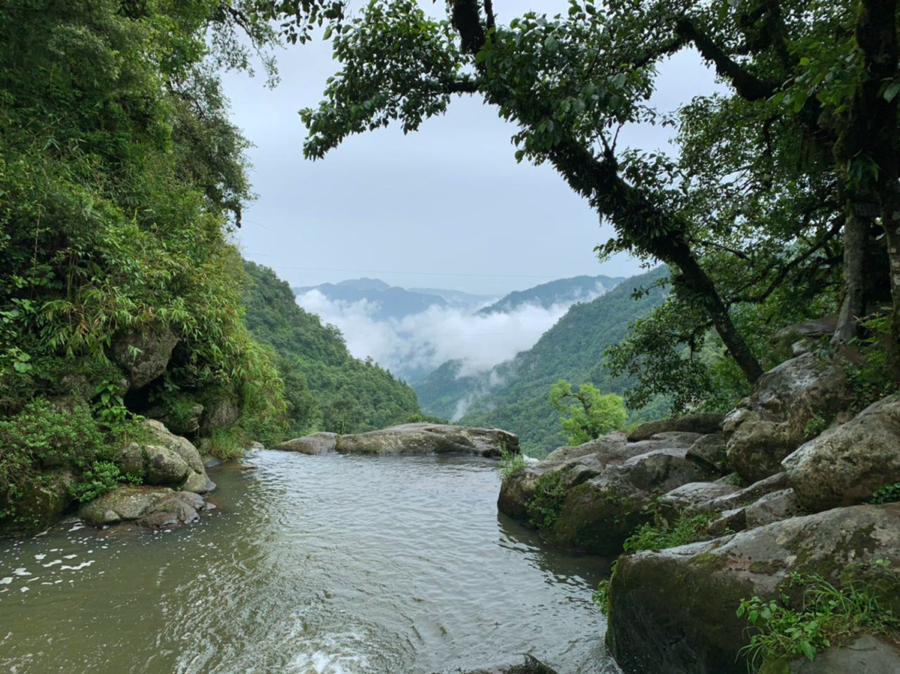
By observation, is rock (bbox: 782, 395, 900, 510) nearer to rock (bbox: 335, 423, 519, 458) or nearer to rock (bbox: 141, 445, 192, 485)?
rock (bbox: 141, 445, 192, 485)

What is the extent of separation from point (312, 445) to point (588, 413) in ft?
61.6

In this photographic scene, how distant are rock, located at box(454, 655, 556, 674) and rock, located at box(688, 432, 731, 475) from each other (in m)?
5.00

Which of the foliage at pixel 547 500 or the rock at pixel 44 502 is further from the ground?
the rock at pixel 44 502

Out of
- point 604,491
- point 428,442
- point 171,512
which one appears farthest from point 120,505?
point 428,442

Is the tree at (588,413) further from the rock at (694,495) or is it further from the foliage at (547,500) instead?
the rock at (694,495)

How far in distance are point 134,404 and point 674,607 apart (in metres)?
12.9

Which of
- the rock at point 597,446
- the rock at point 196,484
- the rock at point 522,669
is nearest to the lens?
the rock at point 522,669

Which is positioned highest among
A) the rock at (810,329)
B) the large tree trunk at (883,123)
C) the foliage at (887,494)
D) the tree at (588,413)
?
the large tree trunk at (883,123)

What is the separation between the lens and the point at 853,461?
4531 millimetres

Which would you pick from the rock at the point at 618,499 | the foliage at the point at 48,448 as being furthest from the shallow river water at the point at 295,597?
the foliage at the point at 48,448

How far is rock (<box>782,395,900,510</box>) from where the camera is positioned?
440cm

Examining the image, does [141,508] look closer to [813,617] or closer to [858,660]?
[813,617]

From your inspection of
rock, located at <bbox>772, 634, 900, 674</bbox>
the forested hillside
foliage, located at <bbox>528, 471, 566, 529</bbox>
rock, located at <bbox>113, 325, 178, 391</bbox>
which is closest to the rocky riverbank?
rock, located at <bbox>772, 634, 900, 674</bbox>

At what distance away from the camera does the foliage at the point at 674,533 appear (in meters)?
6.15
